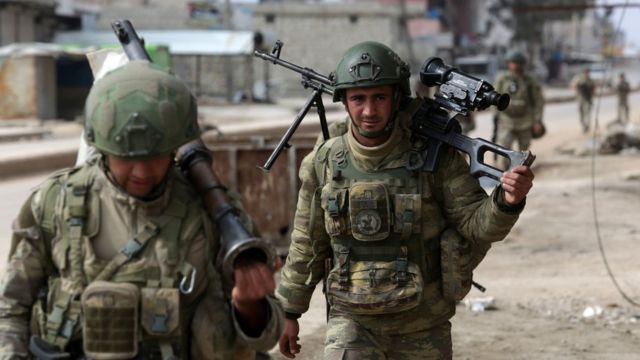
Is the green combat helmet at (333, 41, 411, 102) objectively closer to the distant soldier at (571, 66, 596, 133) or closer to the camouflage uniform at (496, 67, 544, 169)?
the camouflage uniform at (496, 67, 544, 169)

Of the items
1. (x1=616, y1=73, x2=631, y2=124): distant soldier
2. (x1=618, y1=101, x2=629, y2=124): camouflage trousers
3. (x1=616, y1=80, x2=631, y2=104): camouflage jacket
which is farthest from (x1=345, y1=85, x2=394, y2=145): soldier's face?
(x1=618, y1=101, x2=629, y2=124): camouflage trousers

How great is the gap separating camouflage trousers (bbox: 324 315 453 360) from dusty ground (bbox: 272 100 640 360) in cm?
228

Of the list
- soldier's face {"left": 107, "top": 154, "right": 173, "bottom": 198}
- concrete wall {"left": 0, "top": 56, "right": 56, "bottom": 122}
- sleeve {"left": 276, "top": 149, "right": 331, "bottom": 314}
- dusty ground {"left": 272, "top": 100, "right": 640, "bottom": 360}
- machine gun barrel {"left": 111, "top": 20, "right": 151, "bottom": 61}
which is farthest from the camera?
concrete wall {"left": 0, "top": 56, "right": 56, "bottom": 122}

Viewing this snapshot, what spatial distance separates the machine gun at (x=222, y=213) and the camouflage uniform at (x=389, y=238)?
3.79 feet

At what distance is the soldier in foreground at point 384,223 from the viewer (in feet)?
12.8

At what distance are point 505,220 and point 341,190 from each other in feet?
2.04

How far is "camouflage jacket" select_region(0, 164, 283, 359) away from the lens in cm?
267

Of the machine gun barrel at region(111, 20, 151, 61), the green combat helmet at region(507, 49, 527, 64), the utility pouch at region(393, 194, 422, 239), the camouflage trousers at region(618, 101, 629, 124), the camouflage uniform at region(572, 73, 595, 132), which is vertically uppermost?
the machine gun barrel at region(111, 20, 151, 61)

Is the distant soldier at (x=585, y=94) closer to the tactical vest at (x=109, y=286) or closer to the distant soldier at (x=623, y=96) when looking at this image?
the distant soldier at (x=623, y=96)

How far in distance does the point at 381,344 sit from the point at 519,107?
1000 cm

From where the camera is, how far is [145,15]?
145 ft

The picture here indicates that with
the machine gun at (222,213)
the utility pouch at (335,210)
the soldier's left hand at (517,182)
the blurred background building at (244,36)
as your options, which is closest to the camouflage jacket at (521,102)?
the blurred background building at (244,36)

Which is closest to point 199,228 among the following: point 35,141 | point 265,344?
point 265,344

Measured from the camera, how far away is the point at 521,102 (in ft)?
44.6
